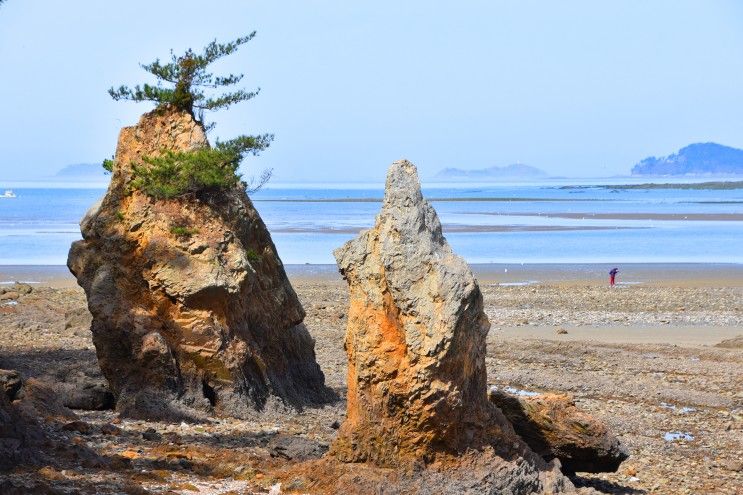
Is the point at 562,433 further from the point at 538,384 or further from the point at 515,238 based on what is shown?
the point at 515,238

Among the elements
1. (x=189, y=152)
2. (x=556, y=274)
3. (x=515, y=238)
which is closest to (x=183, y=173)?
(x=189, y=152)

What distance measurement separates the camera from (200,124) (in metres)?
15.2

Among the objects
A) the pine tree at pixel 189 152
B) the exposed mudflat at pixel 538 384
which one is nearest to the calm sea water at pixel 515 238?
the exposed mudflat at pixel 538 384

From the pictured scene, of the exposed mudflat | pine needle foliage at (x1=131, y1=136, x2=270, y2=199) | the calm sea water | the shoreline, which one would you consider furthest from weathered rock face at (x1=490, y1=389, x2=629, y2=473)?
the calm sea water

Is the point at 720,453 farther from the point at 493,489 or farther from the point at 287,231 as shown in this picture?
the point at 287,231

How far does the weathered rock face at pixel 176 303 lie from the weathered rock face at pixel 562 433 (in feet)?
13.8

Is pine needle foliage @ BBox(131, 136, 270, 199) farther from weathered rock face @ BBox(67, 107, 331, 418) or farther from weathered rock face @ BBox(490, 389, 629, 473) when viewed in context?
weathered rock face @ BBox(490, 389, 629, 473)

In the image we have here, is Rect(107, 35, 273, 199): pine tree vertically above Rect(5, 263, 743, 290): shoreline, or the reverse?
Rect(107, 35, 273, 199): pine tree

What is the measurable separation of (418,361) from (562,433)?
215 centimetres

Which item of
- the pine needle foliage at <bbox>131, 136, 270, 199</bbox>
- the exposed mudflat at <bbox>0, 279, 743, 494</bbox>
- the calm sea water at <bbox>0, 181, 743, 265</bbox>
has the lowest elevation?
the exposed mudflat at <bbox>0, 279, 743, 494</bbox>

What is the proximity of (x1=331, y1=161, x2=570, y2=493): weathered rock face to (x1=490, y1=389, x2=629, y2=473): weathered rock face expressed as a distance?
2.21 feet

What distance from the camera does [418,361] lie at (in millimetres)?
9195

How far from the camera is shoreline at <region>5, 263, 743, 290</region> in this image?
37438 mm

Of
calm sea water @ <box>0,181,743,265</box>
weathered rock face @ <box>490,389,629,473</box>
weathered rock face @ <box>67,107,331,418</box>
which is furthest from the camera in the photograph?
calm sea water @ <box>0,181,743,265</box>
